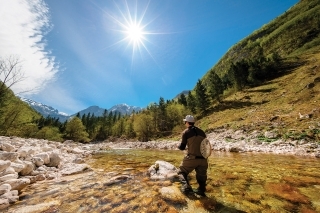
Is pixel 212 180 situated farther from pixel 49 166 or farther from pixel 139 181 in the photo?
pixel 49 166

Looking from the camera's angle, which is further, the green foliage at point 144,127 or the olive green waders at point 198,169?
the green foliage at point 144,127

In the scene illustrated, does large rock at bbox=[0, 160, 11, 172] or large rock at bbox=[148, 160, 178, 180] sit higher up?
large rock at bbox=[0, 160, 11, 172]

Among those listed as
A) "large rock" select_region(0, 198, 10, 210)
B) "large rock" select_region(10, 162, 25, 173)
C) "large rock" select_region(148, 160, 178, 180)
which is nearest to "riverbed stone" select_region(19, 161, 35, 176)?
"large rock" select_region(10, 162, 25, 173)

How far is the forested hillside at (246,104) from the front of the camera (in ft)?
90.6

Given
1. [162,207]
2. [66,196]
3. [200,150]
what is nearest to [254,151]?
[200,150]

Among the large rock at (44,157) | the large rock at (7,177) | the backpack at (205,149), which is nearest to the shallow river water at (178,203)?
the large rock at (7,177)

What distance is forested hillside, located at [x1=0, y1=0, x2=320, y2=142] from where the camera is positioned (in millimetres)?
27609

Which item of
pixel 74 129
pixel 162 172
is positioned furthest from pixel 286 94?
pixel 74 129

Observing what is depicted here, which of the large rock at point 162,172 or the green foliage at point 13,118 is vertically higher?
the green foliage at point 13,118

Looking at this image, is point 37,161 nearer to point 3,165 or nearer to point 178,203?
point 3,165

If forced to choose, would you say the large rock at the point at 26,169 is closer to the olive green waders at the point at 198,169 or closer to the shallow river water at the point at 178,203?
the shallow river water at the point at 178,203

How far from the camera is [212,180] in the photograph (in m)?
7.79

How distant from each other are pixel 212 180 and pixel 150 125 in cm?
7043

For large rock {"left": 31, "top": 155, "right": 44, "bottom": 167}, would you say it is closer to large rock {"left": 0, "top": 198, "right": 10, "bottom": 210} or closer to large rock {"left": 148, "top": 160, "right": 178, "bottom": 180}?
large rock {"left": 0, "top": 198, "right": 10, "bottom": 210}
